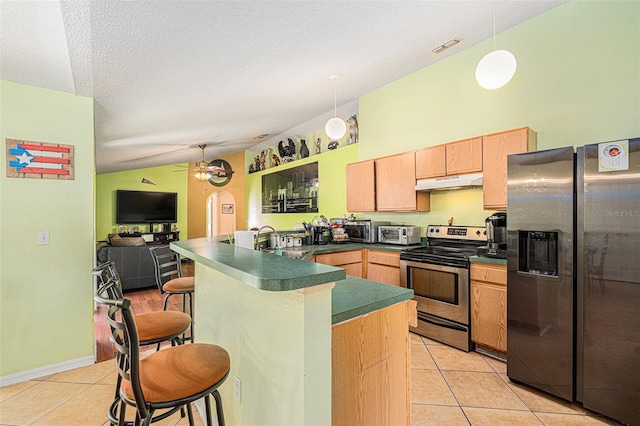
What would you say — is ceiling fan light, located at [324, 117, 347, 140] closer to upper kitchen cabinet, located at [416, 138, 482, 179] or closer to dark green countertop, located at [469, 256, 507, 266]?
upper kitchen cabinet, located at [416, 138, 482, 179]

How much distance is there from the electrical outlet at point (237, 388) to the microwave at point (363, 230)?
268cm

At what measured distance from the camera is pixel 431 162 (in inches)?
135

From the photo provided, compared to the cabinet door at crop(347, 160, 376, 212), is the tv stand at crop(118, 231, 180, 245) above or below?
below

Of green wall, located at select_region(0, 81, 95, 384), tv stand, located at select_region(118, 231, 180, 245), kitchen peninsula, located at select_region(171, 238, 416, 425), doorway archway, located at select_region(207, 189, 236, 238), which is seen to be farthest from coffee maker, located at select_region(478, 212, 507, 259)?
doorway archway, located at select_region(207, 189, 236, 238)

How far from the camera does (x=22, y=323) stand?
242 centimetres

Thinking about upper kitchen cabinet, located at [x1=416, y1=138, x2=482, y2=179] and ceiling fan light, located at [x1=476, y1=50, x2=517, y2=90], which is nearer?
ceiling fan light, located at [x1=476, y1=50, x2=517, y2=90]

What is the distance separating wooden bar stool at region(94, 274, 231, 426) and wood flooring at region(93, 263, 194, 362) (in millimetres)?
1989

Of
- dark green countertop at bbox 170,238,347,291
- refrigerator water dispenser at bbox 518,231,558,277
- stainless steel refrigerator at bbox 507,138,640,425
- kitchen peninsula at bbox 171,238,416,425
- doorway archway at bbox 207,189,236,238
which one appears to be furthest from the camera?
doorway archway at bbox 207,189,236,238

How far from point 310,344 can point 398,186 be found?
304 cm

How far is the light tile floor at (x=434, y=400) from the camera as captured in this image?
1951mm

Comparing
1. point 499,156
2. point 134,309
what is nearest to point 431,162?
point 499,156

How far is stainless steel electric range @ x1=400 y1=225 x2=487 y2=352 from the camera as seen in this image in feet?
9.39

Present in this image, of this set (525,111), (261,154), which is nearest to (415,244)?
(525,111)

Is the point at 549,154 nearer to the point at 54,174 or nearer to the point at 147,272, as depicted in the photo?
the point at 54,174
